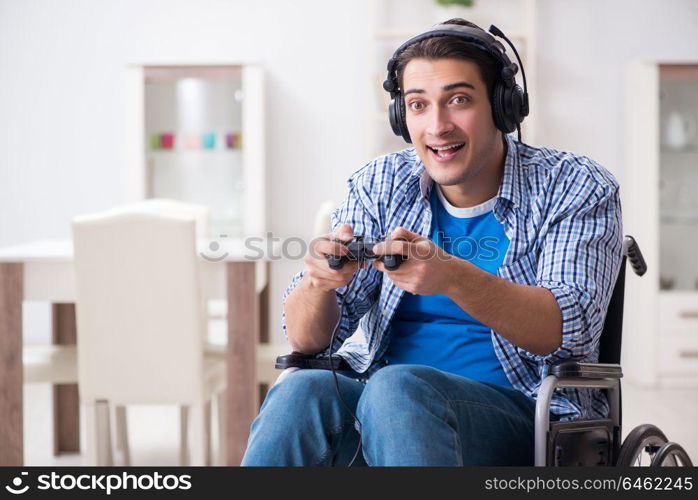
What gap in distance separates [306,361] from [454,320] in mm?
263

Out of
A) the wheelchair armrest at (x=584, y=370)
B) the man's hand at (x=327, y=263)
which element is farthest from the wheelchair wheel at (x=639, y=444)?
the man's hand at (x=327, y=263)

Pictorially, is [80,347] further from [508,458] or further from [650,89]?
[650,89]

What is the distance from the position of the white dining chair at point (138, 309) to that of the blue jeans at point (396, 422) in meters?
1.15

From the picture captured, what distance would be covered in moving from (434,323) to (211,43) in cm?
329

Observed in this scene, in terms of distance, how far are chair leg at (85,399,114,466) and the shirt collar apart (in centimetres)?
135

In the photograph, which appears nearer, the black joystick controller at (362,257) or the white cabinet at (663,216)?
the black joystick controller at (362,257)

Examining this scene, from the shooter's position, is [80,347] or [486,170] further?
[80,347]

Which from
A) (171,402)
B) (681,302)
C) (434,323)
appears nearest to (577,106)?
(681,302)

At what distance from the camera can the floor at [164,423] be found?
2936 millimetres

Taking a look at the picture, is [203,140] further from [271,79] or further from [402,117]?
[402,117]

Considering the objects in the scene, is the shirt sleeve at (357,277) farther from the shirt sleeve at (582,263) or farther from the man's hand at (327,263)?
the shirt sleeve at (582,263)

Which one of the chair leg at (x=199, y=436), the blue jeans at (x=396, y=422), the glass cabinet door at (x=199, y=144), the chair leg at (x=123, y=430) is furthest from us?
the glass cabinet door at (x=199, y=144)

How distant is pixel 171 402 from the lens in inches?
95.8

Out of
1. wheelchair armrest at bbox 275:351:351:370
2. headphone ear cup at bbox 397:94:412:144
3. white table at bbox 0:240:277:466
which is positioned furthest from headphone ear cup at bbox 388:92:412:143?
white table at bbox 0:240:277:466
